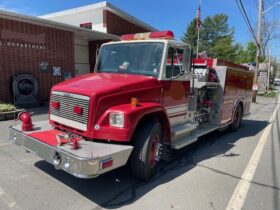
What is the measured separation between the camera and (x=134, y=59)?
5.05 m

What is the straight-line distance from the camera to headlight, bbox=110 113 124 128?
3875 mm

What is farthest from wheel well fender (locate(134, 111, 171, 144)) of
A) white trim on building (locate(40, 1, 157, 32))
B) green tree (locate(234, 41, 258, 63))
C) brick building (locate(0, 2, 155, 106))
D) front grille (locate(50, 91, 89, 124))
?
green tree (locate(234, 41, 258, 63))

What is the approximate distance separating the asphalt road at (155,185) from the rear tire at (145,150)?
0.23m

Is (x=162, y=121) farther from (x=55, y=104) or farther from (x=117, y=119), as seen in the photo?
(x=55, y=104)

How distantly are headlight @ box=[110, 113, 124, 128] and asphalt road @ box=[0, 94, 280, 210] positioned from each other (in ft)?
3.51

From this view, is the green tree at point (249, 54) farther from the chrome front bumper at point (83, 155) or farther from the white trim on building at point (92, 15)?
the chrome front bumper at point (83, 155)

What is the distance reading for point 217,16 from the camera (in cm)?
7119

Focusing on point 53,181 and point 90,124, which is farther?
point 53,181

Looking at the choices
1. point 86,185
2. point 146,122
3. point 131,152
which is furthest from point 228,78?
point 86,185

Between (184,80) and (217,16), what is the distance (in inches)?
2847

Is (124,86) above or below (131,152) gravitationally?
above

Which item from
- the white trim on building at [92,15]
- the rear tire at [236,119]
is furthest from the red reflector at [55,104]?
the white trim on building at [92,15]

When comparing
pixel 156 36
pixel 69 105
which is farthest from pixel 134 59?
pixel 69 105

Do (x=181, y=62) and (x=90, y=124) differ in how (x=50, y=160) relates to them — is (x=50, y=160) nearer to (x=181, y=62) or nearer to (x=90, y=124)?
(x=90, y=124)
